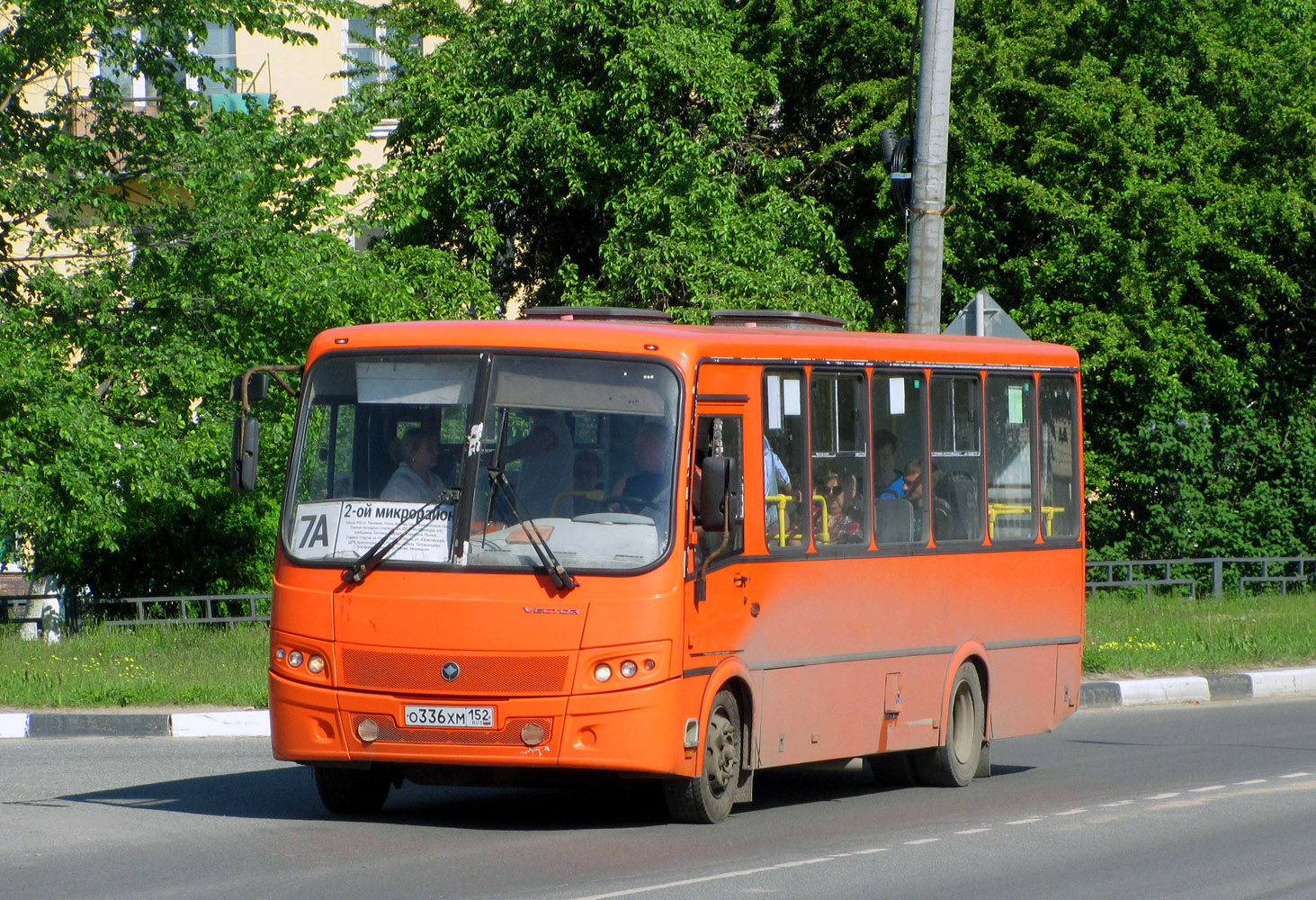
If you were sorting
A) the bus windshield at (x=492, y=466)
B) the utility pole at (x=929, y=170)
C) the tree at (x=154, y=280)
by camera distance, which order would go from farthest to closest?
the tree at (x=154, y=280), the utility pole at (x=929, y=170), the bus windshield at (x=492, y=466)

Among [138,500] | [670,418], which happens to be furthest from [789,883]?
[138,500]

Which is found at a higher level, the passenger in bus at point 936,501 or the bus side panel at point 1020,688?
the passenger in bus at point 936,501

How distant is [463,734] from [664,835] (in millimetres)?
1072

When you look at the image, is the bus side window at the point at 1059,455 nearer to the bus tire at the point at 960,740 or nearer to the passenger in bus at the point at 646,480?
the bus tire at the point at 960,740

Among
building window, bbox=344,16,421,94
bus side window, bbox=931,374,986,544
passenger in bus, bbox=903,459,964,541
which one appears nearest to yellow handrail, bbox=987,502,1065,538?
bus side window, bbox=931,374,986,544

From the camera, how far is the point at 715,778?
9.34 meters

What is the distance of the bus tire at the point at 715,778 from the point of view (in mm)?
9172

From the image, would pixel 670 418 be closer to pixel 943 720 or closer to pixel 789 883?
pixel 789 883

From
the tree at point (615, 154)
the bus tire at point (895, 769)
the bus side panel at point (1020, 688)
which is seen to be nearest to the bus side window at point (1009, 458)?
the bus side panel at point (1020, 688)

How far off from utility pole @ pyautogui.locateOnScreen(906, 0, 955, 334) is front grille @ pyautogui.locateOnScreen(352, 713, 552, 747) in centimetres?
784

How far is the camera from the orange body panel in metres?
8.72

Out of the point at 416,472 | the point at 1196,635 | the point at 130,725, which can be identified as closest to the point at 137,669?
the point at 130,725

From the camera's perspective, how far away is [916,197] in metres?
15.9

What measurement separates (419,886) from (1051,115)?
2233 cm
